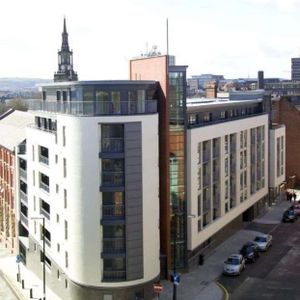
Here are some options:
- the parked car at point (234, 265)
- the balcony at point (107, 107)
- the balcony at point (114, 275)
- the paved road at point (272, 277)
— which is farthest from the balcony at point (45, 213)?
the parked car at point (234, 265)

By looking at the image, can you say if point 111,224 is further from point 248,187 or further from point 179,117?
point 248,187

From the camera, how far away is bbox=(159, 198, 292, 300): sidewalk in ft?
134

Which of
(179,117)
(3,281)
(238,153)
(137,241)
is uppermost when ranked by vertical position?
(179,117)

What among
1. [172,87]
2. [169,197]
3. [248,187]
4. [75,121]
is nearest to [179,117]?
[172,87]

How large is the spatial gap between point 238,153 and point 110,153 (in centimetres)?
2308

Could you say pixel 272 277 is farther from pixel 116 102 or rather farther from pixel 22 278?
pixel 22 278

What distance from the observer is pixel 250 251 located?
49781mm

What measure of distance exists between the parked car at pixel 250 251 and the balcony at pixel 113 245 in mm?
15173

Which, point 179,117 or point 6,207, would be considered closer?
point 179,117

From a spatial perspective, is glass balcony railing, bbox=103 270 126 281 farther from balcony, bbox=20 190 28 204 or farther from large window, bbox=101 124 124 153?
balcony, bbox=20 190 28 204

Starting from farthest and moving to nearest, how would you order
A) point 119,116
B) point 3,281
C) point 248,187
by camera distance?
point 248,187, point 3,281, point 119,116

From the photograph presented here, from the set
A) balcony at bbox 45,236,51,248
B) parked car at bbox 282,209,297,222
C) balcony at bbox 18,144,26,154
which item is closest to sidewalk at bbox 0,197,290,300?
balcony at bbox 45,236,51,248

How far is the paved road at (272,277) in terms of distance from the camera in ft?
136

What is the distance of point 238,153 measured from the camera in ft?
189
